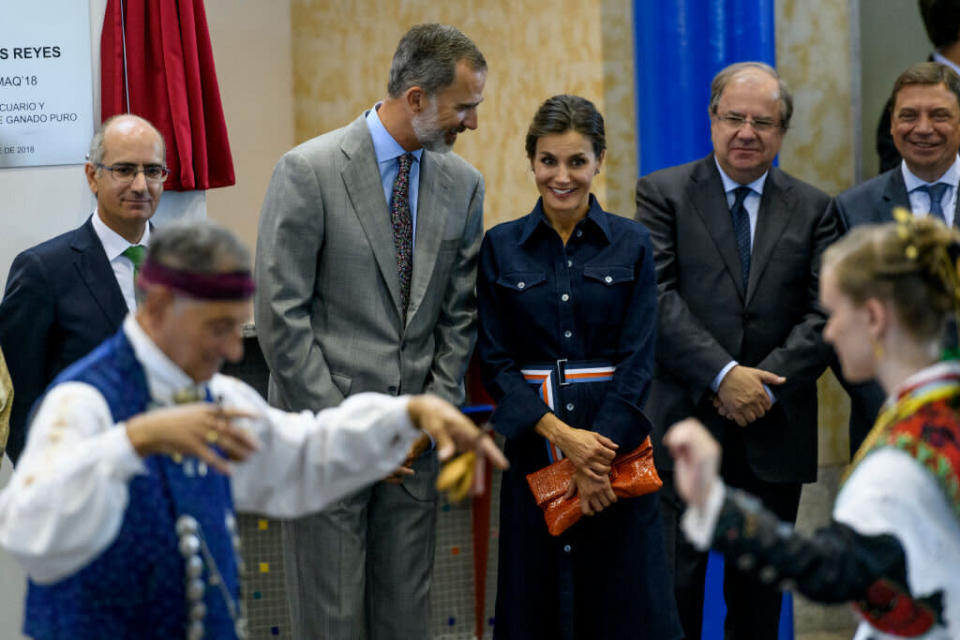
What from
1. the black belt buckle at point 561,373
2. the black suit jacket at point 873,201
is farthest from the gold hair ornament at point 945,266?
the black suit jacket at point 873,201

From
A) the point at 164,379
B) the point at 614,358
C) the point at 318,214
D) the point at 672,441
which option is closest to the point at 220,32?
the point at 318,214

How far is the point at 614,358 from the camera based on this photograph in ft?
12.0

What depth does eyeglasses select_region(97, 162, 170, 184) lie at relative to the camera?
3.73 metres

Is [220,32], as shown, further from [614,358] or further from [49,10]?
[614,358]

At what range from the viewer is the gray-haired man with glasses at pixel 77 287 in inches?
141

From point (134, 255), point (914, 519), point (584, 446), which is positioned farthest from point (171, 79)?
point (914, 519)

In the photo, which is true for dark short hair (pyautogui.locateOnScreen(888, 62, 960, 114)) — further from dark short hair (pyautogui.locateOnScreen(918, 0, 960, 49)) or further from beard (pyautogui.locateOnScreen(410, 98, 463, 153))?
beard (pyautogui.locateOnScreen(410, 98, 463, 153))

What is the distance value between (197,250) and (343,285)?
138 cm

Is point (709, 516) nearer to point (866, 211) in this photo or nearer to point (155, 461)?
point (155, 461)

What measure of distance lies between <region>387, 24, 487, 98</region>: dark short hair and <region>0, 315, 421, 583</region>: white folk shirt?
141 centimetres

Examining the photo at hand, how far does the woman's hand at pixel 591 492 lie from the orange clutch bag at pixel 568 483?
0.02 meters

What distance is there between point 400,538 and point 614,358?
0.80 m

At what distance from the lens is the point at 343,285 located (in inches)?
140

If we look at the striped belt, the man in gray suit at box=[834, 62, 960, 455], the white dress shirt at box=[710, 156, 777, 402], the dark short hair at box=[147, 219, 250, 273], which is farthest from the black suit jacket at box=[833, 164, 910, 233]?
the dark short hair at box=[147, 219, 250, 273]
